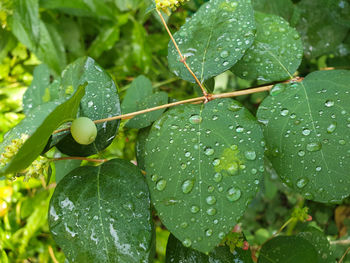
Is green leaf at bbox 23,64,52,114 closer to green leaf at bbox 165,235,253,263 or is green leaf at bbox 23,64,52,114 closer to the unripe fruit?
the unripe fruit

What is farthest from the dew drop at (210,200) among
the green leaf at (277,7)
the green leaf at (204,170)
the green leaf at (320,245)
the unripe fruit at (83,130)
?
the green leaf at (277,7)

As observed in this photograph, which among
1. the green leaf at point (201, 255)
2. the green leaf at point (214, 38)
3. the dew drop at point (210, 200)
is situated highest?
the green leaf at point (214, 38)

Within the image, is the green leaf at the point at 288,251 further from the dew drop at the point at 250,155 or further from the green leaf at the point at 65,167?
the green leaf at the point at 65,167

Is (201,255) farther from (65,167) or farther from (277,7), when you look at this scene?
(277,7)

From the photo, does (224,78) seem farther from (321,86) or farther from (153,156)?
(153,156)

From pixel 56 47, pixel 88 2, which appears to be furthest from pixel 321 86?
pixel 56 47

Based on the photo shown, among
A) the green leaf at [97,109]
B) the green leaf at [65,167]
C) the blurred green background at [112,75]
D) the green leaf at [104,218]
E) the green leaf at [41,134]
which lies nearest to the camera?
the green leaf at [41,134]

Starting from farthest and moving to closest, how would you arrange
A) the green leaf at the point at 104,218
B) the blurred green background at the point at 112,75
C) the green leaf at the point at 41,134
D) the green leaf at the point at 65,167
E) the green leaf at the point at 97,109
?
1. the blurred green background at the point at 112,75
2. the green leaf at the point at 65,167
3. the green leaf at the point at 97,109
4. the green leaf at the point at 104,218
5. the green leaf at the point at 41,134
